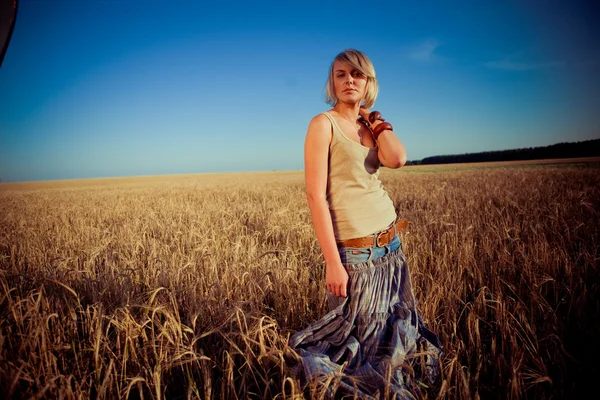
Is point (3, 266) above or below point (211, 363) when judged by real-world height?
above

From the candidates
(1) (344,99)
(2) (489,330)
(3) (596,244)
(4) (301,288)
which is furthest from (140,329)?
(3) (596,244)

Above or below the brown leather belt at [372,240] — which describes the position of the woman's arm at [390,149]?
above

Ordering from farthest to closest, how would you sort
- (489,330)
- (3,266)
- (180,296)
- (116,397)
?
1. (3,266)
2. (180,296)
3. (489,330)
4. (116,397)

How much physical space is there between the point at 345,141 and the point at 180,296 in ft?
6.28

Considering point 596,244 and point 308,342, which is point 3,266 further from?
point 596,244

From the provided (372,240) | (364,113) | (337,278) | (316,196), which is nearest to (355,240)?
(372,240)

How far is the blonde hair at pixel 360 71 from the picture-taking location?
1462mm

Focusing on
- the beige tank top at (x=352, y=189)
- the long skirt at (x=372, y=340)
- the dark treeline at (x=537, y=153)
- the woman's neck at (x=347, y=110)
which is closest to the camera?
the long skirt at (x=372, y=340)

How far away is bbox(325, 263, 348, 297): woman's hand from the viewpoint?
1.46 meters

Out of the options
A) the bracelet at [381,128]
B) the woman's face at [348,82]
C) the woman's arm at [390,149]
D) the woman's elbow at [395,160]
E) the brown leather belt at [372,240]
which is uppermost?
the woman's face at [348,82]

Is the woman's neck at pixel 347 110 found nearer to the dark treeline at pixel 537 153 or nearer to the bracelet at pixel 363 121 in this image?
the bracelet at pixel 363 121

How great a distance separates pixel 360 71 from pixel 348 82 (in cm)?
8

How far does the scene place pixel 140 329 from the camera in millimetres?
1596

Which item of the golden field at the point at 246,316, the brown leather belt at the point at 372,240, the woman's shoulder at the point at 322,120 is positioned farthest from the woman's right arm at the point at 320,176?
the golden field at the point at 246,316
